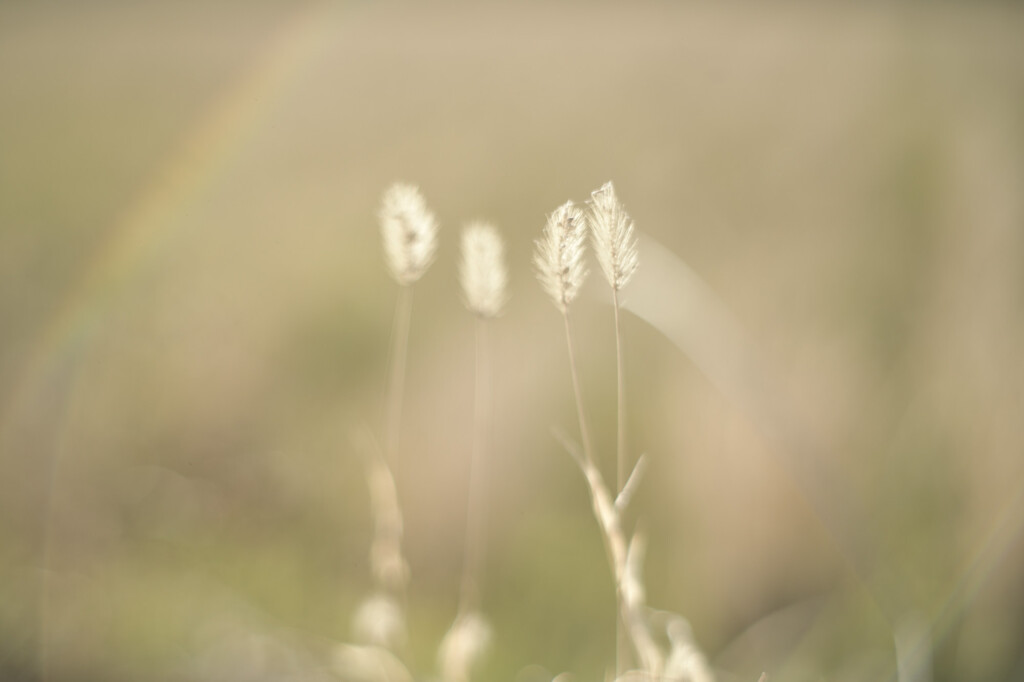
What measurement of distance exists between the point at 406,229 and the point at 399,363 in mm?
1128

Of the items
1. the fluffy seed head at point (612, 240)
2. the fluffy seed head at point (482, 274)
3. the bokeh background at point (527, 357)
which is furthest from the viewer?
the bokeh background at point (527, 357)

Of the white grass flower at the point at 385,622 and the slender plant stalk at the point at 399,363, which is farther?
the slender plant stalk at the point at 399,363

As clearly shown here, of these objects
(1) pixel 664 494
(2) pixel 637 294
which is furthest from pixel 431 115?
(1) pixel 664 494

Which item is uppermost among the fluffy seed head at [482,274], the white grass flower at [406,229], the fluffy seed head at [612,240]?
the white grass flower at [406,229]

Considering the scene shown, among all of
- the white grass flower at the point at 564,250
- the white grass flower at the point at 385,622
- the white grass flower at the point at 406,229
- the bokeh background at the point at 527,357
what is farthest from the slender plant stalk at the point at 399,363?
the white grass flower at the point at 564,250

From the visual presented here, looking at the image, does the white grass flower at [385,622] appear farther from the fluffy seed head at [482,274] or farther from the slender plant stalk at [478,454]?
the slender plant stalk at [478,454]

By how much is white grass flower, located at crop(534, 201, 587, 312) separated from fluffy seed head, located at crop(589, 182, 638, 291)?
0.07 feet

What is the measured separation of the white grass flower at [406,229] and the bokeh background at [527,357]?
26.9 inches

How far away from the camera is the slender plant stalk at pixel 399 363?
1.80 meters

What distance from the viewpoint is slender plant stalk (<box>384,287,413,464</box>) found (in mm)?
1803

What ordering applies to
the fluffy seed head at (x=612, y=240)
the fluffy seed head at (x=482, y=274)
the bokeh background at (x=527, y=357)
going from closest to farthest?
the fluffy seed head at (x=612, y=240)
the fluffy seed head at (x=482, y=274)
the bokeh background at (x=527, y=357)

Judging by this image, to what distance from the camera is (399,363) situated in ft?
5.97

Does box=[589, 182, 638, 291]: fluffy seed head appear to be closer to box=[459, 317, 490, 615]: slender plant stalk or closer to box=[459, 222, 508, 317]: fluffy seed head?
box=[459, 222, 508, 317]: fluffy seed head

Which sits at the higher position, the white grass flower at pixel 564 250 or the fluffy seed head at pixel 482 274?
the fluffy seed head at pixel 482 274
